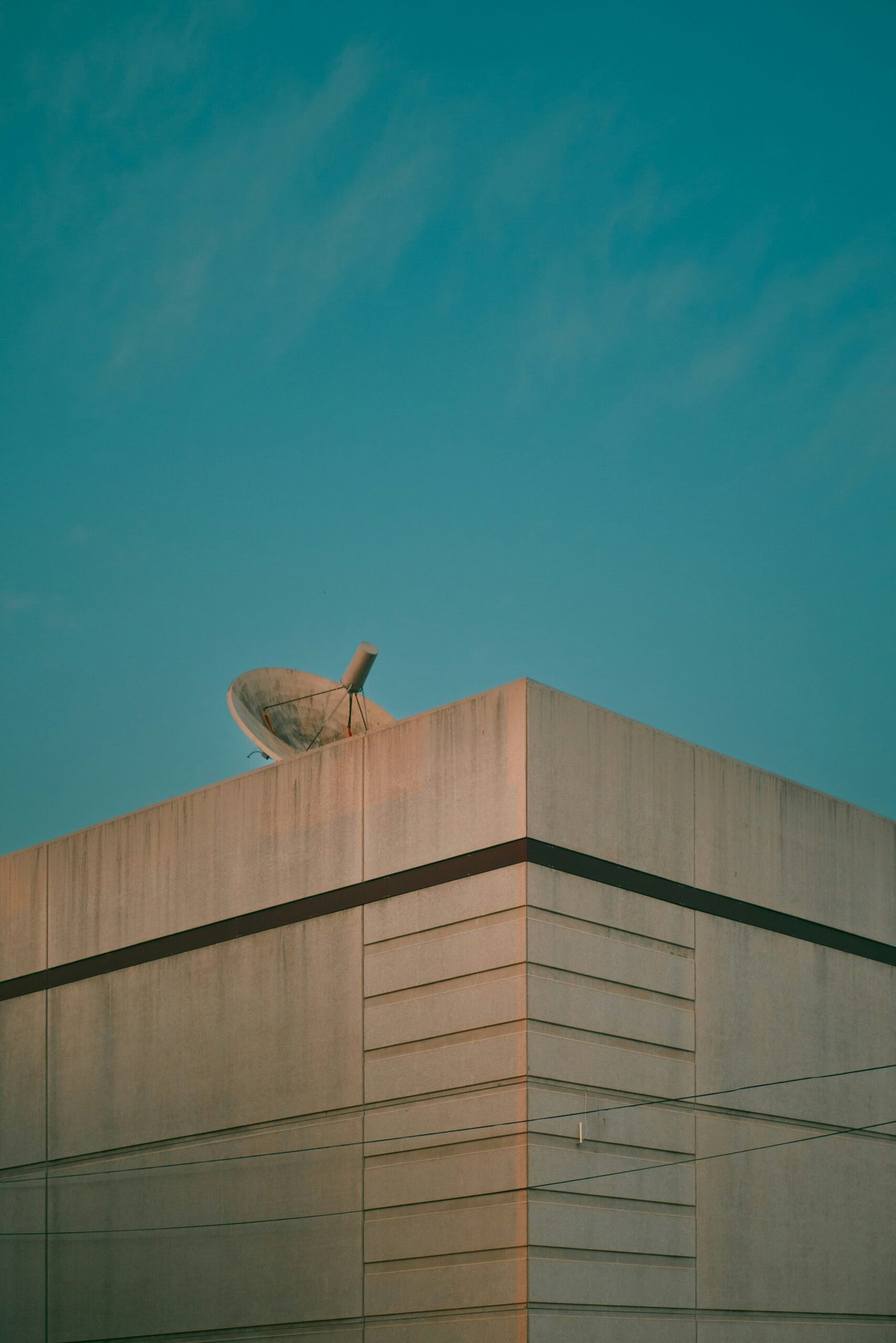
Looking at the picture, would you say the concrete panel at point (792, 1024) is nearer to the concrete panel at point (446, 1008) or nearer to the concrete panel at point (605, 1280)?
the concrete panel at point (605, 1280)

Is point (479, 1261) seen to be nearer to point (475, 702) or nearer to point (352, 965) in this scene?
point (352, 965)

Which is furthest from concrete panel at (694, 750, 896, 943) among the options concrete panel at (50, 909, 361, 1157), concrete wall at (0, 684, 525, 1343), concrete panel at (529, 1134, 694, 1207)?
concrete panel at (50, 909, 361, 1157)

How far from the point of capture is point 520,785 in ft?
86.7

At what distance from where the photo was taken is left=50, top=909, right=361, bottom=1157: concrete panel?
28.3 m

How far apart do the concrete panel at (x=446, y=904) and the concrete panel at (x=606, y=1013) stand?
4.66ft

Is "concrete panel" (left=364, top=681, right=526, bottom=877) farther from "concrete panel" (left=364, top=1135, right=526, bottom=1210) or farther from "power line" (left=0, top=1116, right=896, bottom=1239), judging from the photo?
"power line" (left=0, top=1116, right=896, bottom=1239)

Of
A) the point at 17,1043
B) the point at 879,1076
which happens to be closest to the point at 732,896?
the point at 879,1076

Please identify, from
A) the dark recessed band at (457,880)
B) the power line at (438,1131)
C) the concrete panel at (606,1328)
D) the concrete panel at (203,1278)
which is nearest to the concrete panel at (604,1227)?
the concrete panel at (606,1328)

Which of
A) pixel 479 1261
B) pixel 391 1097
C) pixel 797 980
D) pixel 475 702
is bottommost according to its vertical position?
pixel 479 1261

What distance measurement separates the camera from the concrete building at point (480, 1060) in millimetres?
25578

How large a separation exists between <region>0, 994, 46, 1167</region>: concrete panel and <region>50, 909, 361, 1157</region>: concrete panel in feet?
1.53

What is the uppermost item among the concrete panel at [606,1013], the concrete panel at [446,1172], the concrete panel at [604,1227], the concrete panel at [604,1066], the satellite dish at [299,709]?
the satellite dish at [299,709]

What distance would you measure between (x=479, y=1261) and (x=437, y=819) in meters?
7.35

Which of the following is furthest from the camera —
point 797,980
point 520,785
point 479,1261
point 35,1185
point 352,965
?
point 35,1185
